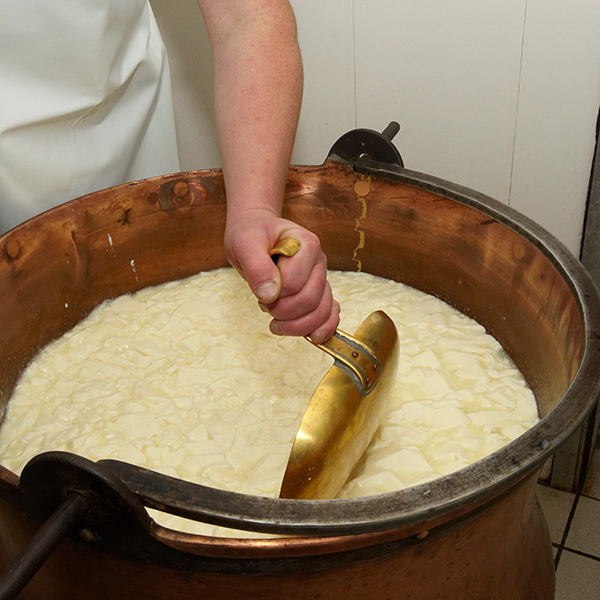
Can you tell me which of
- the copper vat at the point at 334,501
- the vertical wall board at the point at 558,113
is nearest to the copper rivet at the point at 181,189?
the copper vat at the point at 334,501

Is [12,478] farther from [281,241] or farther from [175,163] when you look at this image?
[175,163]

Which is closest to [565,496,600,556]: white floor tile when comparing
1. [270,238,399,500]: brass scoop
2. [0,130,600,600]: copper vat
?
[0,130,600,600]: copper vat

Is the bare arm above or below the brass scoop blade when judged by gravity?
above

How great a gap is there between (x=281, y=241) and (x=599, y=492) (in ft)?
4.64

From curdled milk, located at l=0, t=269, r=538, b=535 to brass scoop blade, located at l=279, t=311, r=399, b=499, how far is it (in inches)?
3.5

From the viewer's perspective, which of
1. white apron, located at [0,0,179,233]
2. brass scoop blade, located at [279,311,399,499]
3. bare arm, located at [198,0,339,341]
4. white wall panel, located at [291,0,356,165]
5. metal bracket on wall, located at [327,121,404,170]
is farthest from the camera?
white wall panel, located at [291,0,356,165]

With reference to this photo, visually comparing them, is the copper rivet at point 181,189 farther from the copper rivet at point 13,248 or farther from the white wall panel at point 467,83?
the white wall panel at point 467,83

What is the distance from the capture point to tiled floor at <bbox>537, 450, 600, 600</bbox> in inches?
Result: 58.4

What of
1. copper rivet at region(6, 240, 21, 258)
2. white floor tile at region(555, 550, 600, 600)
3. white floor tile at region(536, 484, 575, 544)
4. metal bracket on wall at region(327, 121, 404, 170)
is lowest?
white floor tile at region(555, 550, 600, 600)

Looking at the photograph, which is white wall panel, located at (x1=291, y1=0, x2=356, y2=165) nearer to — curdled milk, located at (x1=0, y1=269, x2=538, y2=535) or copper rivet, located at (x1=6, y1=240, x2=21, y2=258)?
curdled milk, located at (x1=0, y1=269, x2=538, y2=535)

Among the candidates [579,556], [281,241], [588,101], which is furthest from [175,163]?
[579,556]

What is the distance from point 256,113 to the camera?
3.45 ft

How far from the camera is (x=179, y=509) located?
47cm

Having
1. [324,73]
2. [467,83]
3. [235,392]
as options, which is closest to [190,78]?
[324,73]
